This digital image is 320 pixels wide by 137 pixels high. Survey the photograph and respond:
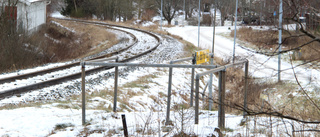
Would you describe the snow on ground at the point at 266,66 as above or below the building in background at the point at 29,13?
below

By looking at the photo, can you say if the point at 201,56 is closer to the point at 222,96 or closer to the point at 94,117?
the point at 222,96

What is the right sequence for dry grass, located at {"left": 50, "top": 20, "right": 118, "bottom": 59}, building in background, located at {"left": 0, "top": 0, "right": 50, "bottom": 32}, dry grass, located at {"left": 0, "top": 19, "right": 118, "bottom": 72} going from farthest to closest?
dry grass, located at {"left": 50, "top": 20, "right": 118, "bottom": 59} → building in background, located at {"left": 0, "top": 0, "right": 50, "bottom": 32} → dry grass, located at {"left": 0, "top": 19, "right": 118, "bottom": 72}

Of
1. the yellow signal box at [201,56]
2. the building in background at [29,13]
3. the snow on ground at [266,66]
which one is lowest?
the snow on ground at [266,66]

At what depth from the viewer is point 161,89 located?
10258 millimetres

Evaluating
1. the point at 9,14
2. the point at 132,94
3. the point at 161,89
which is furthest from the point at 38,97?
the point at 9,14

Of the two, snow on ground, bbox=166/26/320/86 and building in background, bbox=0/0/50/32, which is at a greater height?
building in background, bbox=0/0/50/32

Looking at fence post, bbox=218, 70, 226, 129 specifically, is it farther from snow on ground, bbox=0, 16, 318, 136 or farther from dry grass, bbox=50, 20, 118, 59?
dry grass, bbox=50, 20, 118, 59

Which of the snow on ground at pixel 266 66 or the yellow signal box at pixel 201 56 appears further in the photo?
Result: the yellow signal box at pixel 201 56

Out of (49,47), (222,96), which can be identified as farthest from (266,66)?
(49,47)

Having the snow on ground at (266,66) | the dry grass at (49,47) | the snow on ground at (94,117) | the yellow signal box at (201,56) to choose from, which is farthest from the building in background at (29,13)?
the yellow signal box at (201,56)

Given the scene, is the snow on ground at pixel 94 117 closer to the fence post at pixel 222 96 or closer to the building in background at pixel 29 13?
the fence post at pixel 222 96

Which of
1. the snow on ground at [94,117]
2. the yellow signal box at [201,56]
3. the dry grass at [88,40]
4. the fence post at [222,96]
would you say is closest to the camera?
the fence post at [222,96]

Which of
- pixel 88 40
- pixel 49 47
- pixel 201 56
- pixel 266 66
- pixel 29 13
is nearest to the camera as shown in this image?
pixel 266 66

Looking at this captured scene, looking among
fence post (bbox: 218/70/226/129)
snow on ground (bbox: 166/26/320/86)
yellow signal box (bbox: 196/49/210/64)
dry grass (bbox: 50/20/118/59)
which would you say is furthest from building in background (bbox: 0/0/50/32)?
fence post (bbox: 218/70/226/129)
